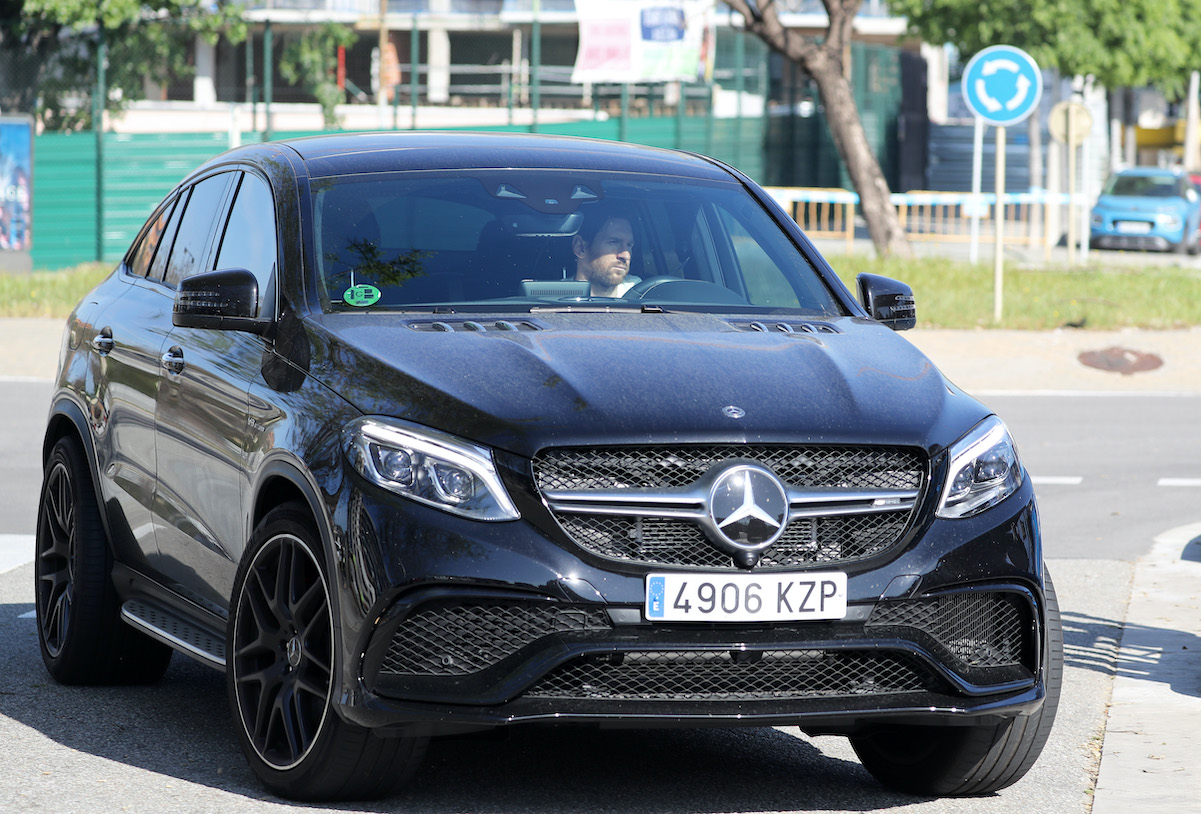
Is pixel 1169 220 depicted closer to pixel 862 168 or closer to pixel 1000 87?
pixel 862 168

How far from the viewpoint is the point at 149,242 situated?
6.57 meters

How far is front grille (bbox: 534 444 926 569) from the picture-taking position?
4148mm

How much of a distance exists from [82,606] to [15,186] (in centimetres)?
2066

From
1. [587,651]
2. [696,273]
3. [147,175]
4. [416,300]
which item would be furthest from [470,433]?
[147,175]

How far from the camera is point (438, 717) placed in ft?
13.6

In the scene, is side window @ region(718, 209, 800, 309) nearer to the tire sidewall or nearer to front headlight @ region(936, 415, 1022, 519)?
front headlight @ region(936, 415, 1022, 519)

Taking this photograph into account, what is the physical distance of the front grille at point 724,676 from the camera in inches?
165

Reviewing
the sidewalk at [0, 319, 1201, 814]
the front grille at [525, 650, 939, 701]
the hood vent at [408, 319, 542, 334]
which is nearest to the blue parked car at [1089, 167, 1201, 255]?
the sidewalk at [0, 319, 1201, 814]

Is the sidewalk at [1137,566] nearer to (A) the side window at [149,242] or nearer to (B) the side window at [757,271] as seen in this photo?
(B) the side window at [757,271]

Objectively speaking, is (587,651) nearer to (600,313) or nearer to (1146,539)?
(600,313)

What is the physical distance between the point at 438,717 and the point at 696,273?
6.15ft

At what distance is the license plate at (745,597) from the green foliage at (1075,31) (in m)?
34.5

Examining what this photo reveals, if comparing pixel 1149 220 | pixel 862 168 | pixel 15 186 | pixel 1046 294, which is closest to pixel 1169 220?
pixel 1149 220

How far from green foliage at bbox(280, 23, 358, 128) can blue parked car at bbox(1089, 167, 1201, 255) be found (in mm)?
14364
